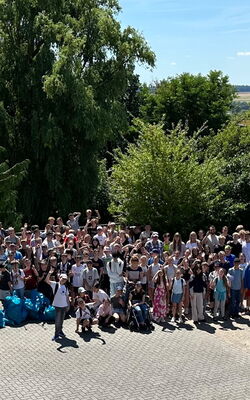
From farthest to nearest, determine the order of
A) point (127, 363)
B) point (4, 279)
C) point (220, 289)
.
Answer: point (220, 289) < point (4, 279) < point (127, 363)

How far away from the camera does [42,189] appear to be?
27172 millimetres

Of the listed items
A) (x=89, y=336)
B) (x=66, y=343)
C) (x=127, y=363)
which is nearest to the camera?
(x=127, y=363)

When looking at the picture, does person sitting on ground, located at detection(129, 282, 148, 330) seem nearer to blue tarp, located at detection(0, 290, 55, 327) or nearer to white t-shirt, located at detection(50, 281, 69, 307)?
white t-shirt, located at detection(50, 281, 69, 307)

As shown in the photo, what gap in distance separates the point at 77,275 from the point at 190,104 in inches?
1343

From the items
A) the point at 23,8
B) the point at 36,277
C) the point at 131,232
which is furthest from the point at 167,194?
the point at 23,8

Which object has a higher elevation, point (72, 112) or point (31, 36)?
point (31, 36)

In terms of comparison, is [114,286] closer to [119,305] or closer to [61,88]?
[119,305]

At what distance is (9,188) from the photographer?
77.5 feet

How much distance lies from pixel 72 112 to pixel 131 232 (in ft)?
29.9

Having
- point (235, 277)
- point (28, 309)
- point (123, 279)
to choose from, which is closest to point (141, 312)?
point (123, 279)

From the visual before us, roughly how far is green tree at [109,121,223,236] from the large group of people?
5605 mm

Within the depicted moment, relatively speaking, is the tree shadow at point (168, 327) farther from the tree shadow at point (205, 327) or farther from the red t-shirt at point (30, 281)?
the red t-shirt at point (30, 281)

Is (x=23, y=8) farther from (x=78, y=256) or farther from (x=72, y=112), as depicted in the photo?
(x=78, y=256)

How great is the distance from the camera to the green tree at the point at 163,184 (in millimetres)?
22141
